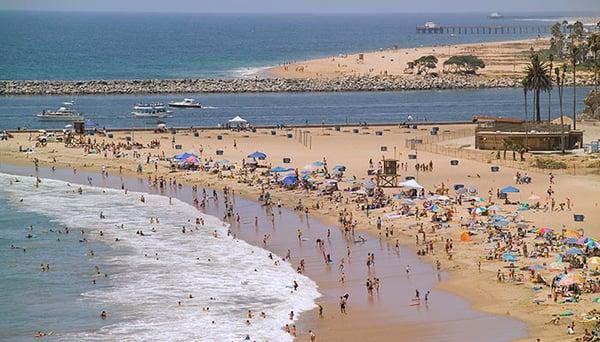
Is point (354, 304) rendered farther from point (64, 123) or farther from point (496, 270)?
point (64, 123)

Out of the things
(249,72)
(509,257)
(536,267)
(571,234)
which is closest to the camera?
(536,267)

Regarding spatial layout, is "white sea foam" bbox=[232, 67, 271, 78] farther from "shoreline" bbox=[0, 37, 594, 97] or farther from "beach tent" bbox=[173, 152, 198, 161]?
"beach tent" bbox=[173, 152, 198, 161]

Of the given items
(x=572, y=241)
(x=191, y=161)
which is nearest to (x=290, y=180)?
(x=191, y=161)

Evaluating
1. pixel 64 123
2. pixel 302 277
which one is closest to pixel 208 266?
pixel 302 277

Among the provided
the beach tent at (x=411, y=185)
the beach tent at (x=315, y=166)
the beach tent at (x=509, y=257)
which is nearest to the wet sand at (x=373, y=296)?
the beach tent at (x=509, y=257)

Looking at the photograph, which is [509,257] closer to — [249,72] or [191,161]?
[191,161]

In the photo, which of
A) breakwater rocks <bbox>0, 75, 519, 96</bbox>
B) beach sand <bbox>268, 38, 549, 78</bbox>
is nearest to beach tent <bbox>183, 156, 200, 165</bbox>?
breakwater rocks <bbox>0, 75, 519, 96</bbox>
